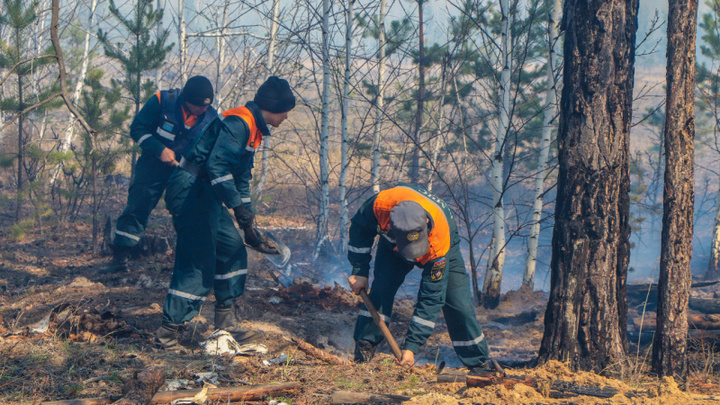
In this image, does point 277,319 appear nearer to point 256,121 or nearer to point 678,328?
point 256,121

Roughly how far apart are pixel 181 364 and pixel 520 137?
48.2ft

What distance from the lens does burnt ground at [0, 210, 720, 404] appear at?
305 cm

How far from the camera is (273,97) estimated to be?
423cm

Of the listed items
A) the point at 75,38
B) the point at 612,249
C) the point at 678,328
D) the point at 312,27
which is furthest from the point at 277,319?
the point at 75,38

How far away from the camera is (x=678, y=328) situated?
12.9 ft

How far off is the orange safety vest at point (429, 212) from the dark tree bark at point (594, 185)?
1.03 m

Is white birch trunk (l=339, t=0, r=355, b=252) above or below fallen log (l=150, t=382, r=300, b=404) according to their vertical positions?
above

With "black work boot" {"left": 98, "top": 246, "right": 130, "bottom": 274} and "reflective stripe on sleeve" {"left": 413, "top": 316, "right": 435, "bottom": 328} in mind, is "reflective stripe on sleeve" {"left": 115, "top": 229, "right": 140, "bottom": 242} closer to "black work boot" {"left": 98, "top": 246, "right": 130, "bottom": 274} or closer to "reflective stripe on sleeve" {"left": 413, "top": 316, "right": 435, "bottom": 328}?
"black work boot" {"left": 98, "top": 246, "right": 130, "bottom": 274}

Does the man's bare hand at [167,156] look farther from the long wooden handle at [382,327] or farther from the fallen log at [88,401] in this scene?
the fallen log at [88,401]

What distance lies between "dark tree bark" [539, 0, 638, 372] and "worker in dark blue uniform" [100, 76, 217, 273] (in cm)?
372

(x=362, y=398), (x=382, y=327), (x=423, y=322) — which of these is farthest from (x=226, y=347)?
(x=423, y=322)

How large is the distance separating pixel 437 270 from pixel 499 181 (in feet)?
13.4

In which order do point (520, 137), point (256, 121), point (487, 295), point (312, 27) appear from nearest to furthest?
1. point (256, 121)
2. point (487, 295)
3. point (312, 27)
4. point (520, 137)

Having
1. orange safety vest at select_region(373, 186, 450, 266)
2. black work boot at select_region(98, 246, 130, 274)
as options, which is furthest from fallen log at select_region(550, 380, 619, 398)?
black work boot at select_region(98, 246, 130, 274)
